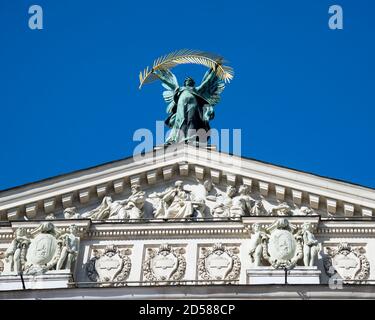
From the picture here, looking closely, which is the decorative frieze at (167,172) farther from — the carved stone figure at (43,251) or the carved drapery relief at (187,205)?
the carved stone figure at (43,251)

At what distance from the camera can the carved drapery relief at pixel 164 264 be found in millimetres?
25938

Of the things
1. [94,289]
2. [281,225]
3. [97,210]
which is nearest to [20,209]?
[97,210]

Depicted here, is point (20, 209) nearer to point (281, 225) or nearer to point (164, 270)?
point (164, 270)

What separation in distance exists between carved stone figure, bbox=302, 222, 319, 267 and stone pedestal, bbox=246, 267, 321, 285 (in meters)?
0.22

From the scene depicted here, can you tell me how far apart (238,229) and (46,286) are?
161 inches

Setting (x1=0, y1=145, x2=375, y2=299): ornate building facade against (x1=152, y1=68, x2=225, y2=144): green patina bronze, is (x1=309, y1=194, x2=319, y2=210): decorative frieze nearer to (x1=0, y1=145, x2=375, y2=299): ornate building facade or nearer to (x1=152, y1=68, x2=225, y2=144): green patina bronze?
(x1=0, y1=145, x2=375, y2=299): ornate building facade

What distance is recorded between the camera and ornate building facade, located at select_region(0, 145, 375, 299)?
82.6 ft

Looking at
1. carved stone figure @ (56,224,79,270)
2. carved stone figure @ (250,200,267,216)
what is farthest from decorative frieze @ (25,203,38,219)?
carved stone figure @ (250,200,267,216)

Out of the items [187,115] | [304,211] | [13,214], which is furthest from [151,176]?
[304,211]

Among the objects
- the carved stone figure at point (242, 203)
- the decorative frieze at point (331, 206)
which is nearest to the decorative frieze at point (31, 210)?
the carved stone figure at point (242, 203)

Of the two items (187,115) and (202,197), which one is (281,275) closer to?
(202,197)

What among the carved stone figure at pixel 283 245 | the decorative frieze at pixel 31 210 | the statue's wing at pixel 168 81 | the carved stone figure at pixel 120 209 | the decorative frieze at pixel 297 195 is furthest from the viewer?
the statue's wing at pixel 168 81

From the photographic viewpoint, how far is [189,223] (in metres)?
26.6

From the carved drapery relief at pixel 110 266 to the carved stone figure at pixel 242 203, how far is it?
7.77ft
